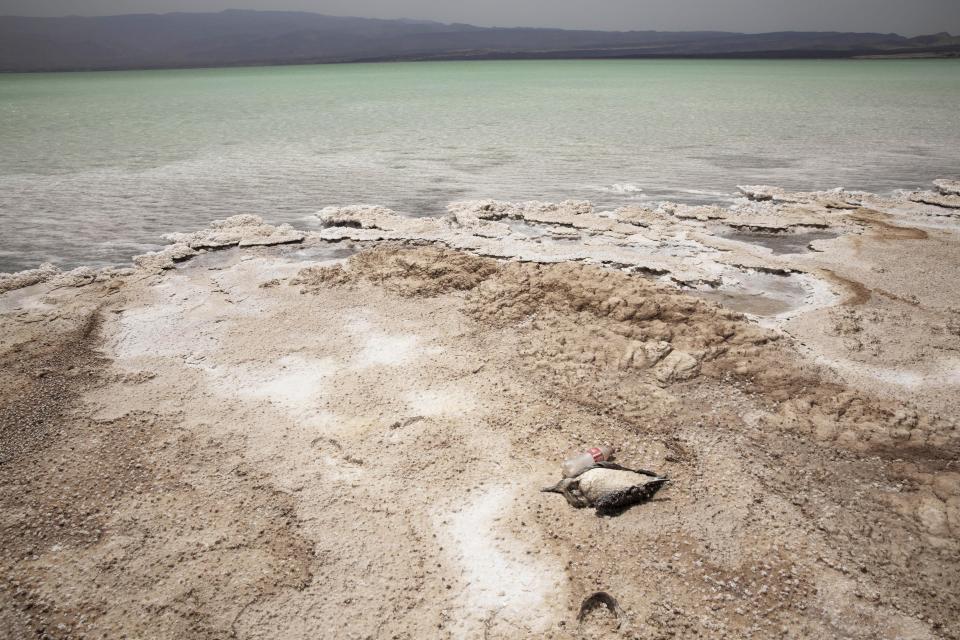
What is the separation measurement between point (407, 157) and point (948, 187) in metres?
11.9

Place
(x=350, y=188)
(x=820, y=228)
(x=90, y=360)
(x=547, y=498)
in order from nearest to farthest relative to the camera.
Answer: (x=547, y=498) < (x=90, y=360) < (x=820, y=228) < (x=350, y=188)

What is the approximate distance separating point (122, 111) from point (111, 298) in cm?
2539

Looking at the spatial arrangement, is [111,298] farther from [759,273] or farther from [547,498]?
[759,273]

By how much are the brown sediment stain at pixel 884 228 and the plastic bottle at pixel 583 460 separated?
6.57 metres

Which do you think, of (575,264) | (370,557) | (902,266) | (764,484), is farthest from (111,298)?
(902,266)

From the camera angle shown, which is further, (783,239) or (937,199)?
(937,199)

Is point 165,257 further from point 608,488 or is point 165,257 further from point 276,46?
point 276,46

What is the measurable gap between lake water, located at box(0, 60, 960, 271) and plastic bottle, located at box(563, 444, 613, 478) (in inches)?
267

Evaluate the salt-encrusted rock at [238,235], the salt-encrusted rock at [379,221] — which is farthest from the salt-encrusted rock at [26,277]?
the salt-encrusted rock at [379,221]

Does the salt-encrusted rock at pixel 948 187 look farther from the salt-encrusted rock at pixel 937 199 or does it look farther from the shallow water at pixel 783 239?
the shallow water at pixel 783 239

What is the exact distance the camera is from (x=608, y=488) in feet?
11.3

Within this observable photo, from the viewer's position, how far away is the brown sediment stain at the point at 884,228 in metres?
7.78

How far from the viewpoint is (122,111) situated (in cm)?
2588

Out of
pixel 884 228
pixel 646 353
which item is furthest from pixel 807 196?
pixel 646 353
